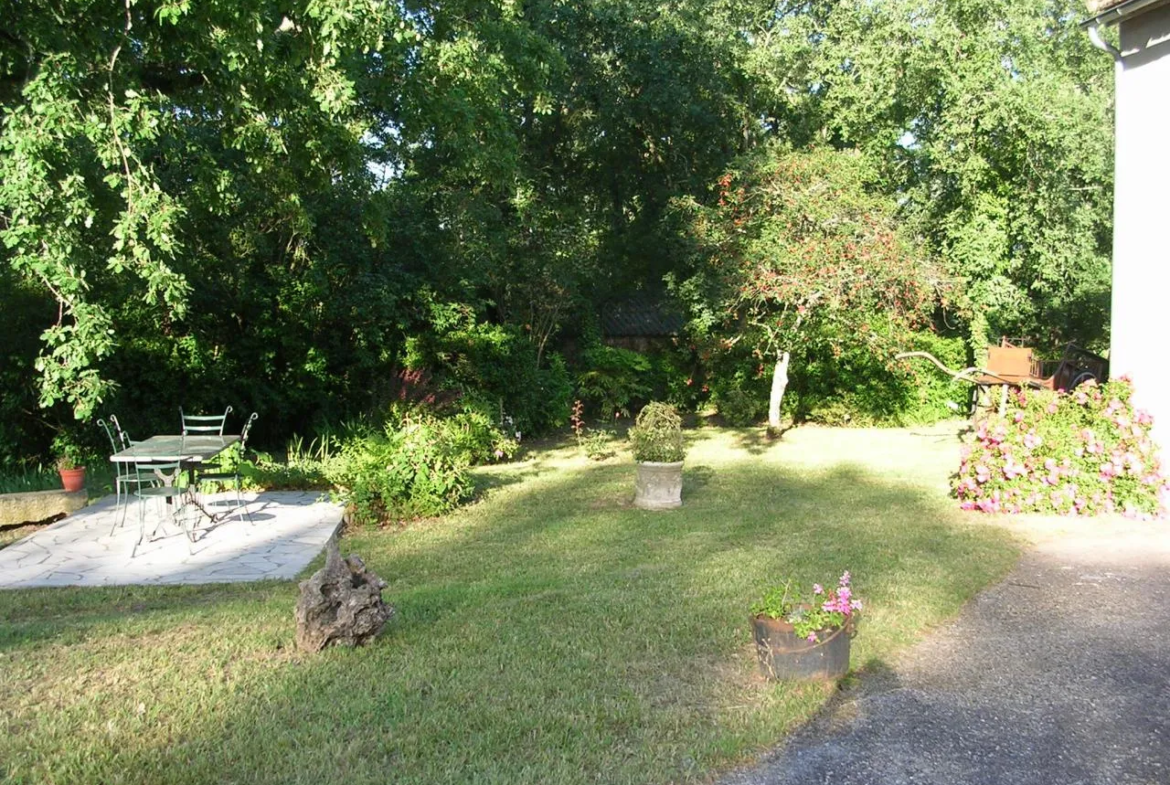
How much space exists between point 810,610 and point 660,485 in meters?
4.76

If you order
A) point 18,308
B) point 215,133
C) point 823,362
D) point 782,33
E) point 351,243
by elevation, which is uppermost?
point 782,33

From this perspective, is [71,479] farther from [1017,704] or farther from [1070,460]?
[1070,460]

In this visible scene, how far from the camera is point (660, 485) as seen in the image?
29.1ft

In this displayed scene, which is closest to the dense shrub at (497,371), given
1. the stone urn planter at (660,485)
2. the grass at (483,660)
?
the stone urn planter at (660,485)

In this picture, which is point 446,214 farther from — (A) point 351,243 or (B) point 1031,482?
(B) point 1031,482

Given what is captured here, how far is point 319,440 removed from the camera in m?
12.5

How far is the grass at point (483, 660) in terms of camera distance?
3.36m

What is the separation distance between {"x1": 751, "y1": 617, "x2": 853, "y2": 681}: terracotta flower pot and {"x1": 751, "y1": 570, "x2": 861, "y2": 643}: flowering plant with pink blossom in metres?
0.03

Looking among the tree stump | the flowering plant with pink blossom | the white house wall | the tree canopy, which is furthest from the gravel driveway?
the tree canopy

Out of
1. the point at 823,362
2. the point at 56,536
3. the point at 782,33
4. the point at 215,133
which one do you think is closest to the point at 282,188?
the point at 215,133

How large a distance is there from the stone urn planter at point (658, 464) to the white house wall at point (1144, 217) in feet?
14.6

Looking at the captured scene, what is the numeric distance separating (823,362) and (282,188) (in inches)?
421

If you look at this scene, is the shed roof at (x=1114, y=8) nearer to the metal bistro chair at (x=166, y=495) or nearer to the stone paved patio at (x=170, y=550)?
the stone paved patio at (x=170, y=550)

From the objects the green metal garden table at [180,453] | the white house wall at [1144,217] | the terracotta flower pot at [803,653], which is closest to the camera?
the terracotta flower pot at [803,653]
